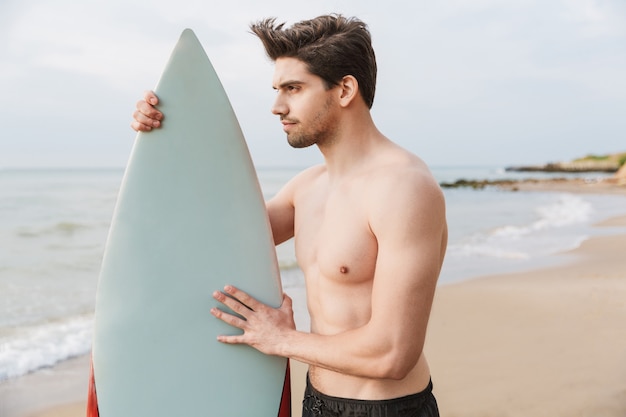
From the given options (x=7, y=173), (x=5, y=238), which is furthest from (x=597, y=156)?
(x=5, y=238)

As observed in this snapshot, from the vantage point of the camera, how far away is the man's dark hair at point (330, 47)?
5.16 ft

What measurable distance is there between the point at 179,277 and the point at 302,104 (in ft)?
1.94

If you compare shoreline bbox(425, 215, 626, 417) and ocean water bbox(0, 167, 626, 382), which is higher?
shoreline bbox(425, 215, 626, 417)

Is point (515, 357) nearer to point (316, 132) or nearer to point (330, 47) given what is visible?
point (316, 132)

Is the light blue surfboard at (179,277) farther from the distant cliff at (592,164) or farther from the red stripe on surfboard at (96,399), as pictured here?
the distant cliff at (592,164)

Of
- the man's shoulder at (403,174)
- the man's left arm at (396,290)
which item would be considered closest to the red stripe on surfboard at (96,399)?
the man's left arm at (396,290)

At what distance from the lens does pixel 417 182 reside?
4.80 feet

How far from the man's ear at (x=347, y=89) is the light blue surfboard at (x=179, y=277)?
40cm

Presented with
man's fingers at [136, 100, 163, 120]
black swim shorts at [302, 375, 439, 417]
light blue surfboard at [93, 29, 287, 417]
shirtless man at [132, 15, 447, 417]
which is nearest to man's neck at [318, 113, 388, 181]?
shirtless man at [132, 15, 447, 417]

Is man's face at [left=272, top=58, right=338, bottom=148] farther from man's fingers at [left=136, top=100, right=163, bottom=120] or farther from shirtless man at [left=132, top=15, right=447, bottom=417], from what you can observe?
man's fingers at [left=136, top=100, right=163, bottom=120]

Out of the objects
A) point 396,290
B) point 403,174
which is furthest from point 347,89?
point 396,290

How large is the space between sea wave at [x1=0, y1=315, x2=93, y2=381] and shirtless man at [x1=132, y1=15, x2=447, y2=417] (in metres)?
3.27

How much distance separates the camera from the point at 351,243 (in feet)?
5.17

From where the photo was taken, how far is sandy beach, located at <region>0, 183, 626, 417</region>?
12.4ft
